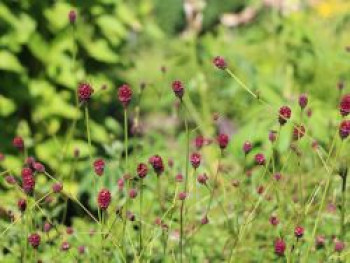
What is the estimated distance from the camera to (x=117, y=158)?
3656 millimetres

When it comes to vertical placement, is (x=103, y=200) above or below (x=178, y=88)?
below

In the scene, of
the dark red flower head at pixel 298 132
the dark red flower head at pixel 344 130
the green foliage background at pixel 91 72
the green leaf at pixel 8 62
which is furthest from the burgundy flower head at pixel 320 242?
the green leaf at pixel 8 62

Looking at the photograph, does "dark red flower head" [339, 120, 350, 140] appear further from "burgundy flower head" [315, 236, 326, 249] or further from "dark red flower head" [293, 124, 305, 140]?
"burgundy flower head" [315, 236, 326, 249]

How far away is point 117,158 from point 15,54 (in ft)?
3.97

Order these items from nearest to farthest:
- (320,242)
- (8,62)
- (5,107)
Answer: (320,242) < (8,62) < (5,107)

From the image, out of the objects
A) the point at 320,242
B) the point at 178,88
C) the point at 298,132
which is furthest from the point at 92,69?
the point at 178,88

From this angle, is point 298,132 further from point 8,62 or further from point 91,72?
point 91,72

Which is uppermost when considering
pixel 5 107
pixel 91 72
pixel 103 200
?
pixel 91 72

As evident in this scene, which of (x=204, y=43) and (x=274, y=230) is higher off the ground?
(x=204, y=43)

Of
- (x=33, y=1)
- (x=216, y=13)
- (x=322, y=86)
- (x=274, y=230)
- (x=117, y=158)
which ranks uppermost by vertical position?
(x=216, y=13)

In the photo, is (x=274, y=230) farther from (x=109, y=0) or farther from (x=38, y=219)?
(x=109, y=0)

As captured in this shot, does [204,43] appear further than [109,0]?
Yes

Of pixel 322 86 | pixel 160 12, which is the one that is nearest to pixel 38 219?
pixel 322 86

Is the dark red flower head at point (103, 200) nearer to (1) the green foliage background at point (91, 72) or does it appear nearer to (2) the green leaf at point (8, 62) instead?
(1) the green foliage background at point (91, 72)
